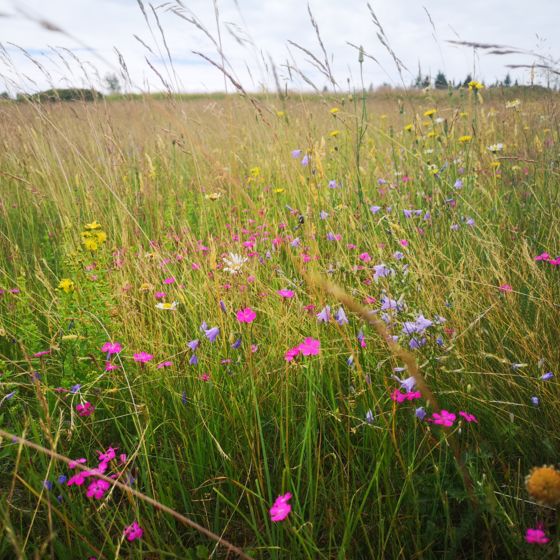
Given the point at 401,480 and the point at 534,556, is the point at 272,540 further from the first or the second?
the point at 534,556

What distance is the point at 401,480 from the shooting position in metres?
1.13

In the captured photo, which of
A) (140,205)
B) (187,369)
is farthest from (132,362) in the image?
(140,205)

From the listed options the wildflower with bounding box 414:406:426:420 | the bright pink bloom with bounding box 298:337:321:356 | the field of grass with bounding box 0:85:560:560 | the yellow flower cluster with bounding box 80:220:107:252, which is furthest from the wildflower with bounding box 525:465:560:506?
the yellow flower cluster with bounding box 80:220:107:252

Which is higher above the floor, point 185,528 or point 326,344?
point 326,344

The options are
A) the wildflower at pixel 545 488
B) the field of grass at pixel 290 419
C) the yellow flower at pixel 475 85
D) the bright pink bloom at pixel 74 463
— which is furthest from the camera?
the yellow flower at pixel 475 85

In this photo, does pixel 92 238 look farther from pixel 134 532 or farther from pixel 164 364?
pixel 134 532

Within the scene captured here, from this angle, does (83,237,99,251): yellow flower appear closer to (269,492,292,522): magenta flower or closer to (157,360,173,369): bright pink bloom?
(157,360,173,369): bright pink bloom

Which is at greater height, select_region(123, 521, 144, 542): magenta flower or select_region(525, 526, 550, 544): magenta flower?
select_region(525, 526, 550, 544): magenta flower

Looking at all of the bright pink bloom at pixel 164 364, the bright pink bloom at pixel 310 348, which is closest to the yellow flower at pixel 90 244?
the bright pink bloom at pixel 164 364

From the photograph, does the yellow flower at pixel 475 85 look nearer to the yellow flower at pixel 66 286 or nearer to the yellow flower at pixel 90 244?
the yellow flower at pixel 90 244

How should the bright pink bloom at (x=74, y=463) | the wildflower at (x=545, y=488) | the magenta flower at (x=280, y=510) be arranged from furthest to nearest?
the magenta flower at (x=280, y=510) → the bright pink bloom at (x=74, y=463) → the wildflower at (x=545, y=488)

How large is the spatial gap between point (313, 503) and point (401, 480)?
25 cm

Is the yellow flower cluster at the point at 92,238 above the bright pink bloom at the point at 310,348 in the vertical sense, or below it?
above

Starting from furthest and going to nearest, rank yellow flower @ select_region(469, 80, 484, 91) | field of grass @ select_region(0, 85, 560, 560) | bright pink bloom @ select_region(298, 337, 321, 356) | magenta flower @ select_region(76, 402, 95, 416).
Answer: yellow flower @ select_region(469, 80, 484, 91), magenta flower @ select_region(76, 402, 95, 416), bright pink bloom @ select_region(298, 337, 321, 356), field of grass @ select_region(0, 85, 560, 560)
